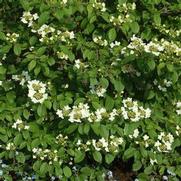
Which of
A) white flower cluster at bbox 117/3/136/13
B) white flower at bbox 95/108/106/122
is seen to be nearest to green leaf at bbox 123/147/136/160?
white flower at bbox 95/108/106/122

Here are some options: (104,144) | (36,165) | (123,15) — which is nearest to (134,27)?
(123,15)

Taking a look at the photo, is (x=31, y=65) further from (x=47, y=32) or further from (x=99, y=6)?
(x=99, y=6)

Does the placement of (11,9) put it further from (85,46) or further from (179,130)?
(179,130)

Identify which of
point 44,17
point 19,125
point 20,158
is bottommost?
point 20,158

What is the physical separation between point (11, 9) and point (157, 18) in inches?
45.4

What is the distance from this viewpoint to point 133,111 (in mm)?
3688

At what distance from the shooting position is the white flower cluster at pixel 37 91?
3.65 metres

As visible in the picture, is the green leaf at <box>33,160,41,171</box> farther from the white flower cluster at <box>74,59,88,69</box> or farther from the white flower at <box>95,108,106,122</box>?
the white flower cluster at <box>74,59,88,69</box>

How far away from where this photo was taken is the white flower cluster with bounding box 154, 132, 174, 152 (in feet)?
12.6

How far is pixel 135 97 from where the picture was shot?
13.8ft

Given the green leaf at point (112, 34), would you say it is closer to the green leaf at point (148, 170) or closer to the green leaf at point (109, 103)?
the green leaf at point (109, 103)

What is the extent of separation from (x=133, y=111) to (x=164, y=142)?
0.37 m

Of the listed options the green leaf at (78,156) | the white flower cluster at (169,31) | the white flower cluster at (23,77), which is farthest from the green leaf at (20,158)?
the white flower cluster at (169,31)

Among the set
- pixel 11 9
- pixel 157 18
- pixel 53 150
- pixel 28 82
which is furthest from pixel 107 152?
pixel 11 9
